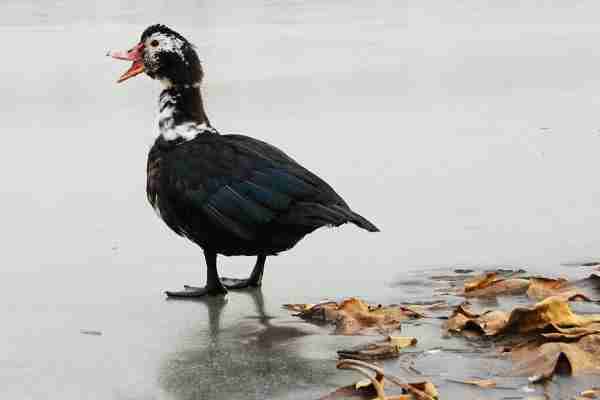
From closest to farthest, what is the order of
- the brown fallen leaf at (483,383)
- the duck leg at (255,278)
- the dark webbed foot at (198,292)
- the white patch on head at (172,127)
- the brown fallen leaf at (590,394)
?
the brown fallen leaf at (590,394) → the brown fallen leaf at (483,383) → the dark webbed foot at (198,292) → the duck leg at (255,278) → the white patch on head at (172,127)

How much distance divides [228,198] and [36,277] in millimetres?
1018

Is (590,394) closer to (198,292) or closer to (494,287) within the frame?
(494,287)

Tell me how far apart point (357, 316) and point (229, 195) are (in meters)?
0.83

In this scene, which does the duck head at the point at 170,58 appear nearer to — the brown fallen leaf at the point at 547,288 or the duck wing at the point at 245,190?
the duck wing at the point at 245,190

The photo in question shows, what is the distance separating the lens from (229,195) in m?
5.20

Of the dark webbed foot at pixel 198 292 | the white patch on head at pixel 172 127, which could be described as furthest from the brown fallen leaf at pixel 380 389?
the white patch on head at pixel 172 127

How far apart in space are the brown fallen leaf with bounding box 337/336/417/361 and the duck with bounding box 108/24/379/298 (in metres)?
0.62

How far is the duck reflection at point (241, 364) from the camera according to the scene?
395 centimetres

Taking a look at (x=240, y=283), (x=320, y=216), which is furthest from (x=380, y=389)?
(x=240, y=283)

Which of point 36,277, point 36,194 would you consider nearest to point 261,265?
point 36,277

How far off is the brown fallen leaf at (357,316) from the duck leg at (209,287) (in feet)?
1.87

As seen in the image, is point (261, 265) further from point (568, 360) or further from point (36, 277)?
point (568, 360)

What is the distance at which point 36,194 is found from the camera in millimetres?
7461

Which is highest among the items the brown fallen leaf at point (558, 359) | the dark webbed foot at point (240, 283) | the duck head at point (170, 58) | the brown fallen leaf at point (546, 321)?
the duck head at point (170, 58)
